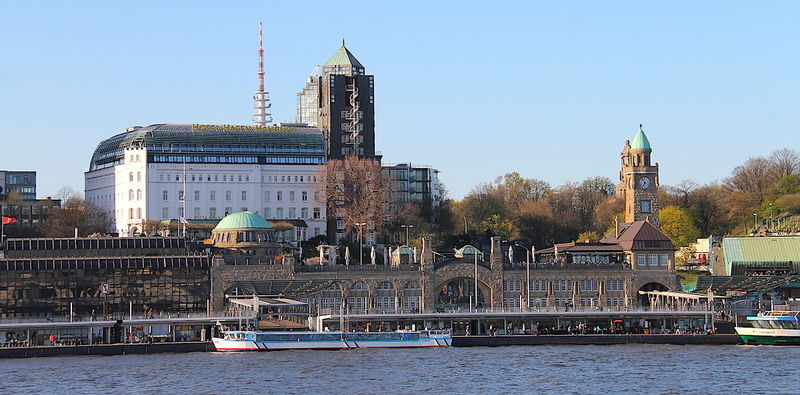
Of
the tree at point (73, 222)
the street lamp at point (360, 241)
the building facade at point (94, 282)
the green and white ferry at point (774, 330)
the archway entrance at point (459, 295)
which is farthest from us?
the tree at point (73, 222)

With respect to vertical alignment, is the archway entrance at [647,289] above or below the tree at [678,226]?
below

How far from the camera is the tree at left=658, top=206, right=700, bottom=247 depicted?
193875mm

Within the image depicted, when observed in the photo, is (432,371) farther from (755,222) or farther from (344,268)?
(755,222)

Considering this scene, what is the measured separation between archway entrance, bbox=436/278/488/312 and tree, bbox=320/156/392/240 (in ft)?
88.3

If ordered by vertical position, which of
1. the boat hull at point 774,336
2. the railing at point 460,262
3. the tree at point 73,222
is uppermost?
the tree at point 73,222

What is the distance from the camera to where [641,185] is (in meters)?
190

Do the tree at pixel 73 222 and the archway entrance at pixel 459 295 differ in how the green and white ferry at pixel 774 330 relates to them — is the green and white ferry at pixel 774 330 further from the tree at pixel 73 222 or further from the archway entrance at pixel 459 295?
the tree at pixel 73 222

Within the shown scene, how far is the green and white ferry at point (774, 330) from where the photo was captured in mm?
134000

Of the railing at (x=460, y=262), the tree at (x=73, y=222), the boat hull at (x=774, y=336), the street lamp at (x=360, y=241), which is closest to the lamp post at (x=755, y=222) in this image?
the railing at (x=460, y=262)

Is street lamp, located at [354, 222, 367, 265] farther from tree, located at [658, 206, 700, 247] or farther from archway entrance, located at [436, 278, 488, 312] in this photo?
tree, located at [658, 206, 700, 247]

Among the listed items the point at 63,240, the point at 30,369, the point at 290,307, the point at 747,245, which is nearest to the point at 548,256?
the point at 747,245

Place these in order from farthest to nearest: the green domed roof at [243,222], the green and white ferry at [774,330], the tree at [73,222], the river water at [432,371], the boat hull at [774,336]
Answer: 1. the tree at [73,222]
2. the green domed roof at [243,222]
3. the green and white ferry at [774,330]
4. the boat hull at [774,336]
5. the river water at [432,371]

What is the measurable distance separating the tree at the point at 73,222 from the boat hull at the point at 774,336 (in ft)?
267

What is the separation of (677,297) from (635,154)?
44009 millimetres
